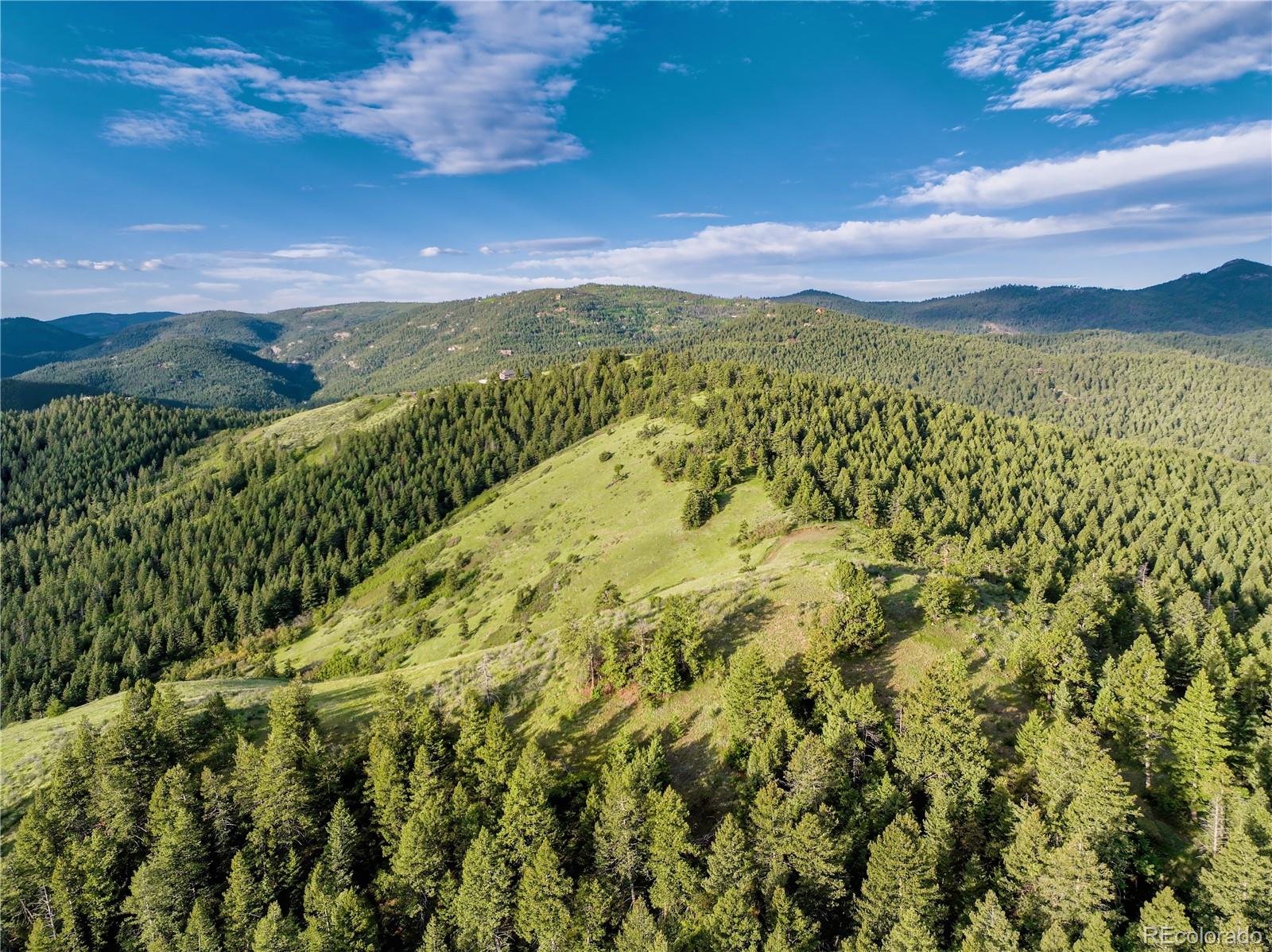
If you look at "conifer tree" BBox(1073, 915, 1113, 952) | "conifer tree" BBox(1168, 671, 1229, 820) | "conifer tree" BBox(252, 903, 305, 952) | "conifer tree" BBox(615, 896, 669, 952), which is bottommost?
"conifer tree" BBox(252, 903, 305, 952)

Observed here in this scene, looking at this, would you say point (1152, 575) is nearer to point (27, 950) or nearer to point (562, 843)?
point (562, 843)

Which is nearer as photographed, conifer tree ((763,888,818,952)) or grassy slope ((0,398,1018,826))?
conifer tree ((763,888,818,952))

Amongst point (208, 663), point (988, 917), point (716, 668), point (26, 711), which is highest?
point (716, 668)

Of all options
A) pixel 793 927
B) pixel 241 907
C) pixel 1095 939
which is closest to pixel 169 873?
pixel 241 907

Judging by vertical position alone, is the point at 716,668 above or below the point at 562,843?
above

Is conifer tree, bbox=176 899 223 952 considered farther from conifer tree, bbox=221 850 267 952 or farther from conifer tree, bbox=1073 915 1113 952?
conifer tree, bbox=1073 915 1113 952

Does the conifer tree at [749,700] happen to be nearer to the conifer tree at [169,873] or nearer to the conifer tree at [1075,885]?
the conifer tree at [1075,885]

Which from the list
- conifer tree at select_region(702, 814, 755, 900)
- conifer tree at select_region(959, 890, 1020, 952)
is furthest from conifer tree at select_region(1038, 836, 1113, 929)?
conifer tree at select_region(702, 814, 755, 900)

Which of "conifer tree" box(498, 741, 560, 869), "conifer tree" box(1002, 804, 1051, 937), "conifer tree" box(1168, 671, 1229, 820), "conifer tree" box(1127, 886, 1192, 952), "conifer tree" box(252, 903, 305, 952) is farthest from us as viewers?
"conifer tree" box(498, 741, 560, 869)

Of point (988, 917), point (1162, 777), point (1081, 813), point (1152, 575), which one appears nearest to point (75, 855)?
point (988, 917)
